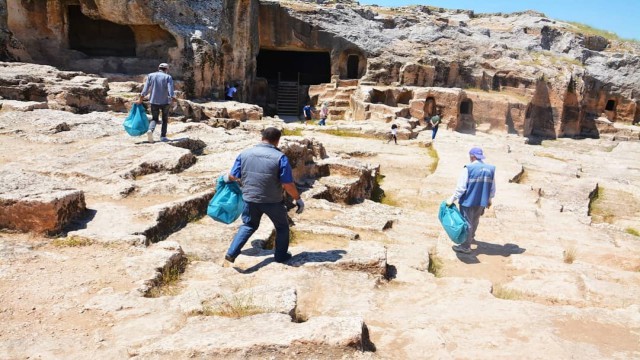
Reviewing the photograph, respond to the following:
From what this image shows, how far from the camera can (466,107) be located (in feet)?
87.7

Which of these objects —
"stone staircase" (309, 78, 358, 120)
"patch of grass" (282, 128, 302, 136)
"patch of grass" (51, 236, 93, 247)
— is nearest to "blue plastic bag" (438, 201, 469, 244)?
"patch of grass" (51, 236, 93, 247)

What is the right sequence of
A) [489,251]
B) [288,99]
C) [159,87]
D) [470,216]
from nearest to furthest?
1. [470,216]
2. [489,251]
3. [159,87]
4. [288,99]

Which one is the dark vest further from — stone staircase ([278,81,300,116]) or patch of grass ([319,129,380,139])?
stone staircase ([278,81,300,116])

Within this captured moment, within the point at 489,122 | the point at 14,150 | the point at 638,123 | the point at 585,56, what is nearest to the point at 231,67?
the point at 489,122

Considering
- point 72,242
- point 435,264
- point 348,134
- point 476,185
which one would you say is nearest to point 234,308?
point 72,242

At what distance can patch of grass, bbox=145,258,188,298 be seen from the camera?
160 inches

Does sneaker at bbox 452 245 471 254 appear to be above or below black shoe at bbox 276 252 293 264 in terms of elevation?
below

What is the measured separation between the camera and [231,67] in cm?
2345

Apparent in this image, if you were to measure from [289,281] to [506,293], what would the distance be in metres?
2.23

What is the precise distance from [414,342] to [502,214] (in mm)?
6180

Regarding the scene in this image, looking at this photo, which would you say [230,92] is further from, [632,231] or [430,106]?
[632,231]

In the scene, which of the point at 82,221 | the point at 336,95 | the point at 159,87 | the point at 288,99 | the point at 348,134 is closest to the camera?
the point at 82,221

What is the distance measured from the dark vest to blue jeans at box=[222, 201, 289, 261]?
82 mm

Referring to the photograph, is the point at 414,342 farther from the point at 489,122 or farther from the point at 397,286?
the point at 489,122
